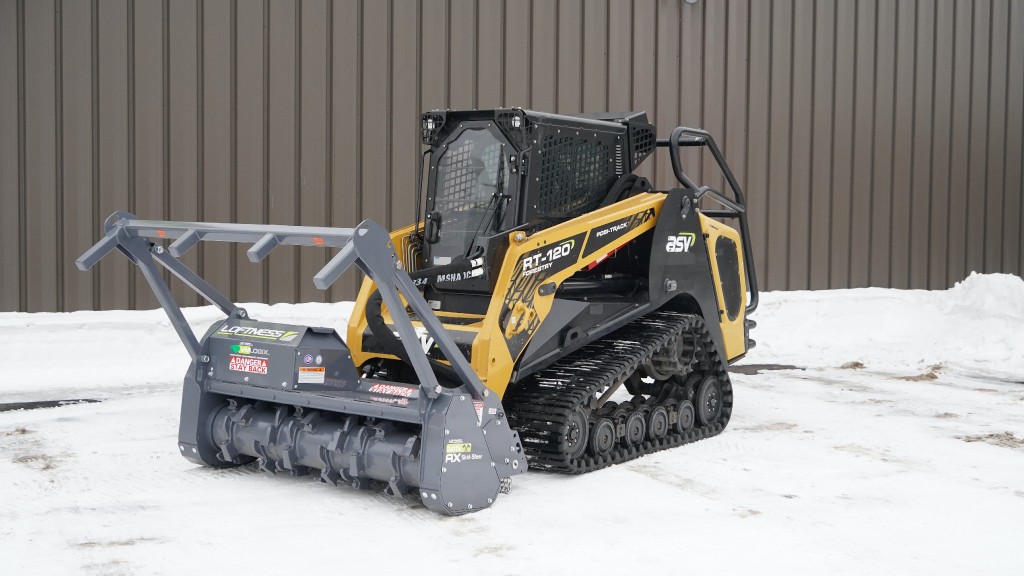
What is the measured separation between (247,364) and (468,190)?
1713 millimetres

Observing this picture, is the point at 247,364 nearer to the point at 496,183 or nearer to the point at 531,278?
the point at 531,278

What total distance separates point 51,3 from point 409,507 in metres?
6.80

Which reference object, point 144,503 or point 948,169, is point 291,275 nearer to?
point 144,503

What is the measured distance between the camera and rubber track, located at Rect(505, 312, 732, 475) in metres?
6.27

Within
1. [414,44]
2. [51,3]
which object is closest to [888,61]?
[414,44]

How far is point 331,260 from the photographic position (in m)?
5.84

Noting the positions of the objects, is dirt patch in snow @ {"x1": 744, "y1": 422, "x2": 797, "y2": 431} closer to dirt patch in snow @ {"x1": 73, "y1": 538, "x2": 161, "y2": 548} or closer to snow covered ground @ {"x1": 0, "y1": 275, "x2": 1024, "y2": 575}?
snow covered ground @ {"x1": 0, "y1": 275, "x2": 1024, "y2": 575}

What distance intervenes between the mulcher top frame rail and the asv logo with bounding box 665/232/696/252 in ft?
7.06

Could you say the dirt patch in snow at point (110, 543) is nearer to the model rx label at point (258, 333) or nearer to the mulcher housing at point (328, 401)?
the mulcher housing at point (328, 401)

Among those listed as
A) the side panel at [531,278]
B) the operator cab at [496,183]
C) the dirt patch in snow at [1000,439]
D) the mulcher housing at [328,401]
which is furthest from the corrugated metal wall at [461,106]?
the dirt patch in snow at [1000,439]

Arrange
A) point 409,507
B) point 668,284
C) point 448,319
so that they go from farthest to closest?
point 668,284 → point 448,319 → point 409,507

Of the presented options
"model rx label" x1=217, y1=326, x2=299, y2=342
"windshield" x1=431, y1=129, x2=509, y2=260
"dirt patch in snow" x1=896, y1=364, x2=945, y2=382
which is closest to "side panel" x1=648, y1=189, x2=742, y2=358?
"windshield" x1=431, y1=129, x2=509, y2=260

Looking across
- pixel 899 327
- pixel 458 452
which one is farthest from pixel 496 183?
pixel 899 327

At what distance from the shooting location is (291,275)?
1101cm
